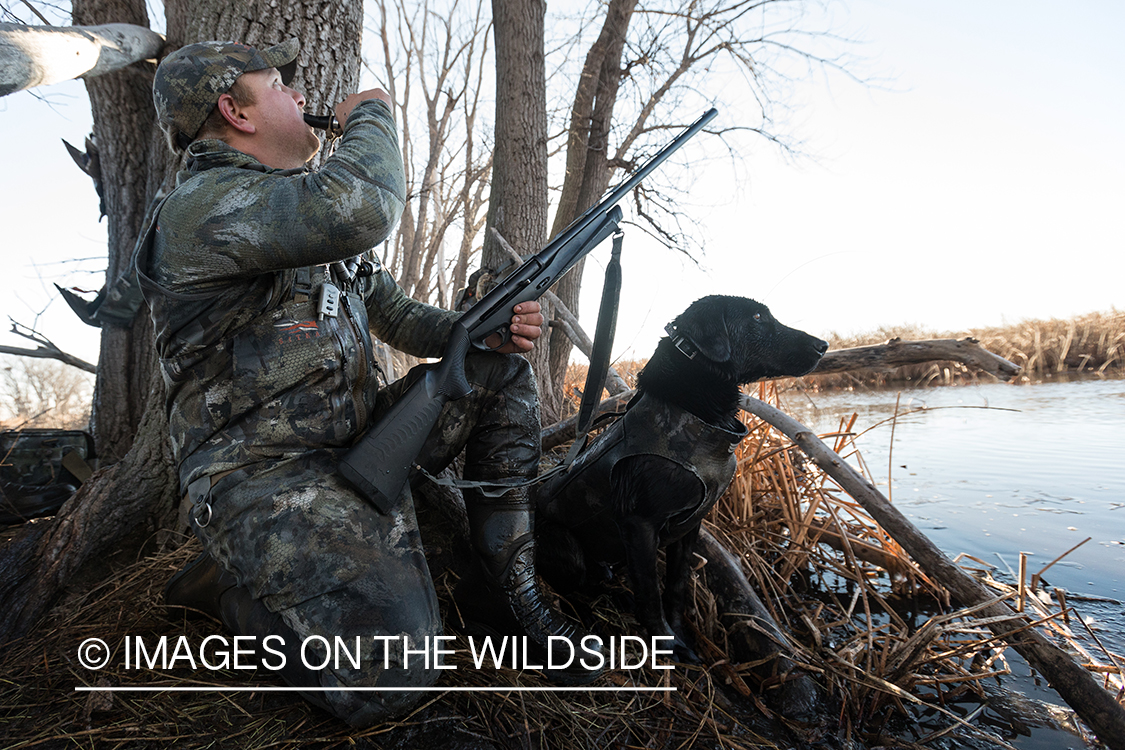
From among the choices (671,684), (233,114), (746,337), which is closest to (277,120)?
(233,114)

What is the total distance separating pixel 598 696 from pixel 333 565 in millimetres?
992

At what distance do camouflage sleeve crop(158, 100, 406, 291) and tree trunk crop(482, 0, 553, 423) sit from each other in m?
2.86

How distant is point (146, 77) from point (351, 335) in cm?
264

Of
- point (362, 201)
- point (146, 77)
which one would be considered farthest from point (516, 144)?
point (362, 201)

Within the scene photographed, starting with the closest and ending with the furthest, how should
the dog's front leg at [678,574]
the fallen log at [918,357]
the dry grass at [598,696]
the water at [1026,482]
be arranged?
the dry grass at [598,696]
the fallen log at [918,357]
the dog's front leg at [678,574]
the water at [1026,482]

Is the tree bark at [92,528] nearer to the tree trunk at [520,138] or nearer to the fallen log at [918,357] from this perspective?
the tree trunk at [520,138]

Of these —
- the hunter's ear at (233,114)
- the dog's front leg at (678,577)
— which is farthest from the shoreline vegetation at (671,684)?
the hunter's ear at (233,114)

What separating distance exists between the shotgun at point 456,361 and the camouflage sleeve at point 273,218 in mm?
545

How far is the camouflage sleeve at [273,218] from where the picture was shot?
1.74 m

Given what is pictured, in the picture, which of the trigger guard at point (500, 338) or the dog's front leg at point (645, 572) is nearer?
the dog's front leg at point (645, 572)

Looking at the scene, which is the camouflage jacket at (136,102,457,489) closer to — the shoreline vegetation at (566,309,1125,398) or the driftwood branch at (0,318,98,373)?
the driftwood branch at (0,318,98,373)

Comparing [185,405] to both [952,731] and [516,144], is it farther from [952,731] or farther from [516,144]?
[516,144]

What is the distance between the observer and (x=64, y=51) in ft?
8.25

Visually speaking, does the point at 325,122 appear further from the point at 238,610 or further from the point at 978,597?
the point at 978,597
